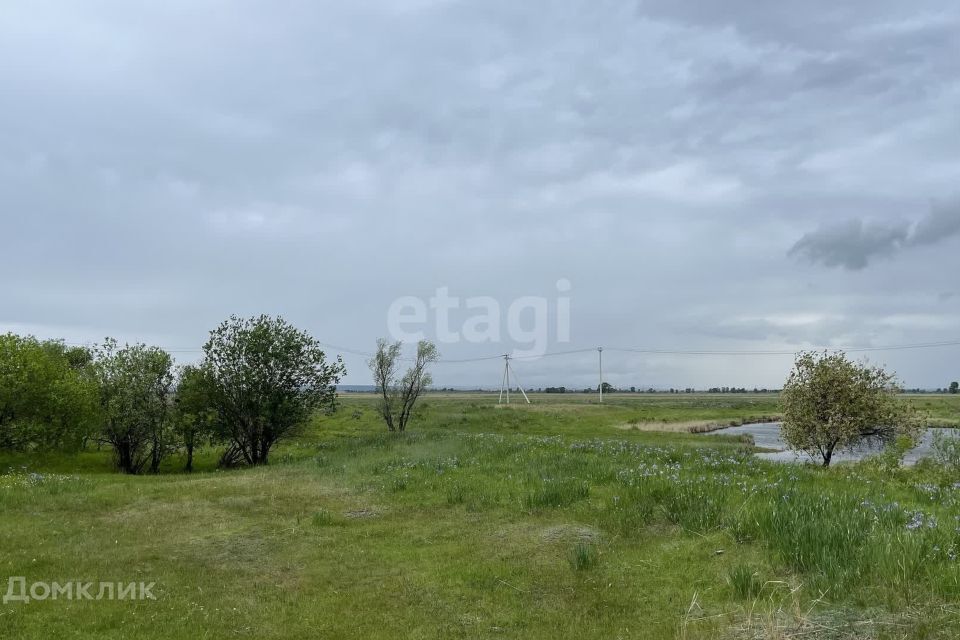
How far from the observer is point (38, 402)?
2809 centimetres

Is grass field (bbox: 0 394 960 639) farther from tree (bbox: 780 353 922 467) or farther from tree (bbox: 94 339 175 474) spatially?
tree (bbox: 94 339 175 474)

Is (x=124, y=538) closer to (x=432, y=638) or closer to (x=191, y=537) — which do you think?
(x=191, y=537)

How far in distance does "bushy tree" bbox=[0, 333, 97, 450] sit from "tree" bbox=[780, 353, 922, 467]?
36.4 metres

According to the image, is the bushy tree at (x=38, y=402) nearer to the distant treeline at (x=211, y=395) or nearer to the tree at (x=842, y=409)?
the distant treeline at (x=211, y=395)

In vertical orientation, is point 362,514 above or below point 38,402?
below

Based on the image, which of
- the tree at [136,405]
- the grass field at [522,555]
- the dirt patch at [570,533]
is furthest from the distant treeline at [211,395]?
the dirt patch at [570,533]

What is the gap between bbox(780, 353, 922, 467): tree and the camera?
27281mm

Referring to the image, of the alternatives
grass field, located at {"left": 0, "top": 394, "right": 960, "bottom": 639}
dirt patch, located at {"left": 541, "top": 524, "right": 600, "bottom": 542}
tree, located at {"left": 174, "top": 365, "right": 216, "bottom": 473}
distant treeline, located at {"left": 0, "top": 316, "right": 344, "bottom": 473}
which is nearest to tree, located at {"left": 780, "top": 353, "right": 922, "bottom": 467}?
grass field, located at {"left": 0, "top": 394, "right": 960, "bottom": 639}

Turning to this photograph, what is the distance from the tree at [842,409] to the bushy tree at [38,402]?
36.4 metres

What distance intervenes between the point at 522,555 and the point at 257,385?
1098 inches

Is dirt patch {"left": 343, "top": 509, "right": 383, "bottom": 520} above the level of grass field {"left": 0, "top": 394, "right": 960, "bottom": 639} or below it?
below

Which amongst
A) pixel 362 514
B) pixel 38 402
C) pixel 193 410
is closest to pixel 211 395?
pixel 193 410

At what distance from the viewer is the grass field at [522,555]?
281 inches

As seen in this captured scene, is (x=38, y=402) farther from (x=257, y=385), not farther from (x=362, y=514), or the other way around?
(x=362, y=514)
